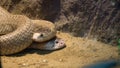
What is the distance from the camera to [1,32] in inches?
231

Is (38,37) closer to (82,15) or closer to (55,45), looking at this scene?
(55,45)

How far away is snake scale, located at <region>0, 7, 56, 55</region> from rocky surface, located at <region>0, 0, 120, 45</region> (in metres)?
0.27

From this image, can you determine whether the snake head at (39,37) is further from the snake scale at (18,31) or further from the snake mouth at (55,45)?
the snake mouth at (55,45)

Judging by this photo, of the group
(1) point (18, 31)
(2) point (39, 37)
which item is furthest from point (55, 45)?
(1) point (18, 31)

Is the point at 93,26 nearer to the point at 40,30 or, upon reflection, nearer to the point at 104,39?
the point at 104,39

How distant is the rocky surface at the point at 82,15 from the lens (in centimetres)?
580

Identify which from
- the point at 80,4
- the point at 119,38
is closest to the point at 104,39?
the point at 119,38

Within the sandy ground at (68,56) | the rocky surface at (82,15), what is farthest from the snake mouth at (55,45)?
the rocky surface at (82,15)

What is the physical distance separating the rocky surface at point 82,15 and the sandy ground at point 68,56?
7.3 inches

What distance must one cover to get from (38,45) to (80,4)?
1098mm

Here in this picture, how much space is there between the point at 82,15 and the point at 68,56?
1.00m

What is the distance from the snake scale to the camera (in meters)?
5.44

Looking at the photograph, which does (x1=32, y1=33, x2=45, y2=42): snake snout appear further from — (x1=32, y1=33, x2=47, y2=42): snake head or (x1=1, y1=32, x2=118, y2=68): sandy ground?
(x1=1, y1=32, x2=118, y2=68): sandy ground

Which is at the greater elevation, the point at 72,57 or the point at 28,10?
the point at 28,10
